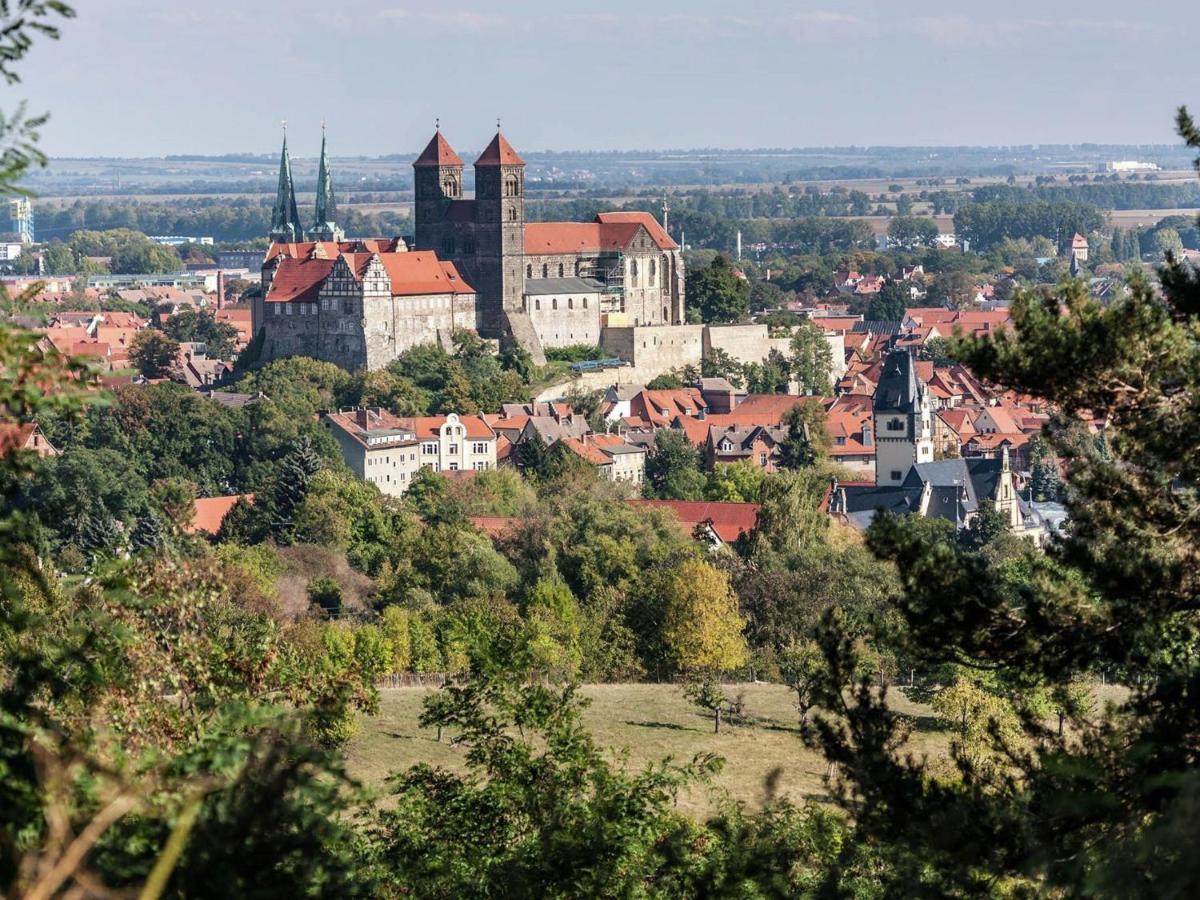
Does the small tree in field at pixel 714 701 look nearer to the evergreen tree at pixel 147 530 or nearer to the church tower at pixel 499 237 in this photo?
the evergreen tree at pixel 147 530

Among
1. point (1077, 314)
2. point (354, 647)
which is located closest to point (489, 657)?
point (1077, 314)

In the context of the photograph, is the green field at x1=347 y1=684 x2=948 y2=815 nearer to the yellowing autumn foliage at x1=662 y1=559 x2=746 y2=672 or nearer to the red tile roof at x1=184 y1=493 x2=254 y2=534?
the yellowing autumn foliage at x1=662 y1=559 x2=746 y2=672

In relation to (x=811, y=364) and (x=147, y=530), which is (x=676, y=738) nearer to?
(x=147, y=530)

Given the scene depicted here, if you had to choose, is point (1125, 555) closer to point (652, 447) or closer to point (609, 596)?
point (609, 596)

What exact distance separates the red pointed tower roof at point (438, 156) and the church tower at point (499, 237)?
1.15 meters

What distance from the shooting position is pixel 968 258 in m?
165

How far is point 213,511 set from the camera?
5422 cm

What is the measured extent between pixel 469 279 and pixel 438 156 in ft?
18.7

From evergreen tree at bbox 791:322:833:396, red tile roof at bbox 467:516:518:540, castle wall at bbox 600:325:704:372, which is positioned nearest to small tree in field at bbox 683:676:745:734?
red tile roof at bbox 467:516:518:540

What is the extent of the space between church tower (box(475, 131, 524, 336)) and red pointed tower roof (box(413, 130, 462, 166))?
1150mm

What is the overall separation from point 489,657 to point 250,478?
142ft

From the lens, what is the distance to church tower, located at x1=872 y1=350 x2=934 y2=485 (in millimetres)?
63750

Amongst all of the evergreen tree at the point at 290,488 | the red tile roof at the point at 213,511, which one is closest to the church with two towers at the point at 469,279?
the evergreen tree at the point at 290,488

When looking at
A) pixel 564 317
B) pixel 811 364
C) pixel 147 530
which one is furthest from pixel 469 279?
pixel 147 530
